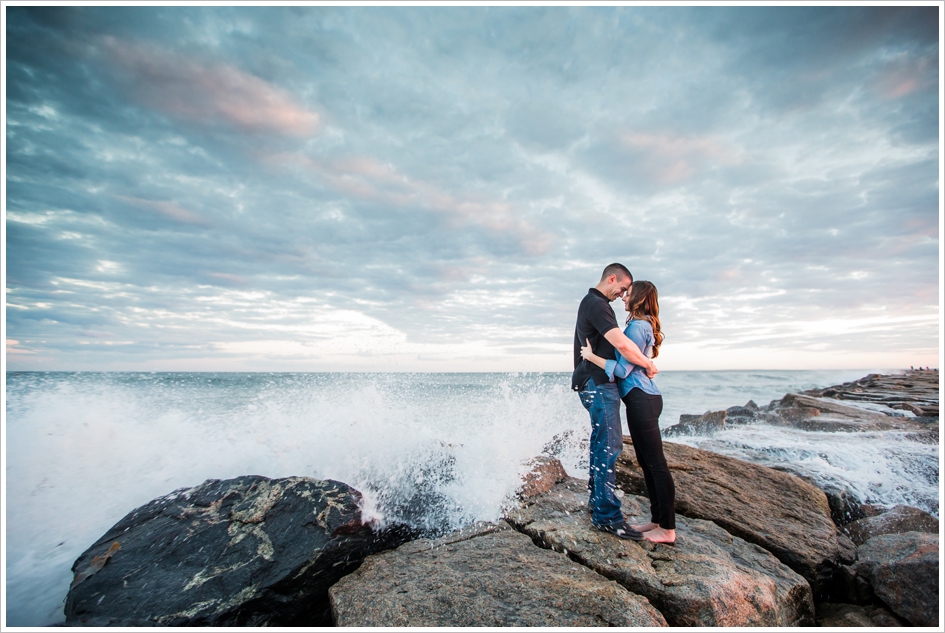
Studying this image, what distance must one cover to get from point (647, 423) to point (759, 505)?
2319mm

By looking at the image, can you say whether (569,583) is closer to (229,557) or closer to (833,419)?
(229,557)

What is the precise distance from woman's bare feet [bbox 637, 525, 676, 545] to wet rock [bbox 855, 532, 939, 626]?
5.86ft

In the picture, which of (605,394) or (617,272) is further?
(617,272)

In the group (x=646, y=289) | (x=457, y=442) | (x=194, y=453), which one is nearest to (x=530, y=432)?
(x=457, y=442)

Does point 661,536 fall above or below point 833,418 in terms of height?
below

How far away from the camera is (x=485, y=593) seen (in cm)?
284

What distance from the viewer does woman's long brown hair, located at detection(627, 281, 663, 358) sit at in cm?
378

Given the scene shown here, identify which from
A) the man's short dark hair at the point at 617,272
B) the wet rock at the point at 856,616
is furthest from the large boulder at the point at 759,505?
the man's short dark hair at the point at 617,272

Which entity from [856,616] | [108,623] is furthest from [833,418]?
[108,623]

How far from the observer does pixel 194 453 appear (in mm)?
5320

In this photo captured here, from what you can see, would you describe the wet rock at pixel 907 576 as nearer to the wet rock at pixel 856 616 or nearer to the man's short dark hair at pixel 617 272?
the wet rock at pixel 856 616

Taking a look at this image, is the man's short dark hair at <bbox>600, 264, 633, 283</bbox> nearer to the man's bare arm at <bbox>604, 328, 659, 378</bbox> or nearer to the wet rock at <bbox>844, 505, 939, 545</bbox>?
the man's bare arm at <bbox>604, 328, 659, 378</bbox>

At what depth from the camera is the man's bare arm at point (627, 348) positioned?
11.4ft

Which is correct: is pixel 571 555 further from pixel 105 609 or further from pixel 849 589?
pixel 105 609
